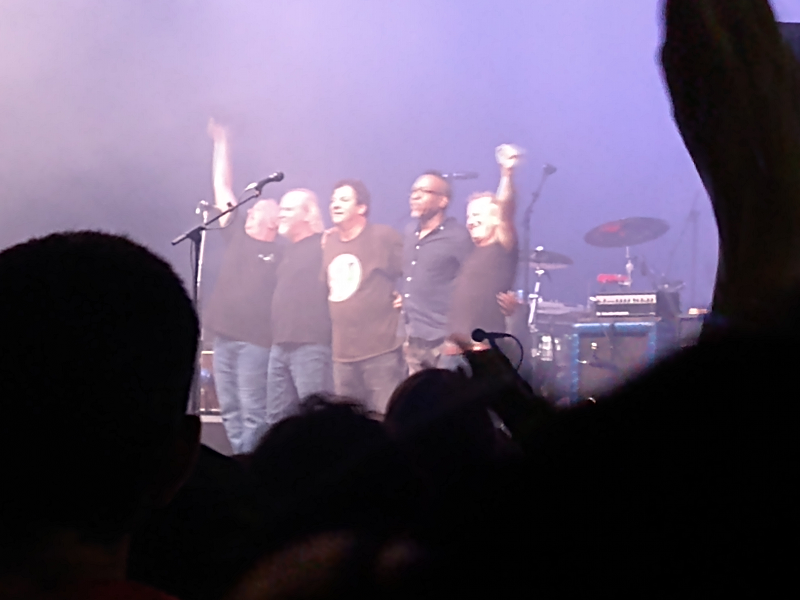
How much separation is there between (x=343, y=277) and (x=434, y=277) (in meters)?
0.38

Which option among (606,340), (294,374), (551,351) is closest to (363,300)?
(294,374)

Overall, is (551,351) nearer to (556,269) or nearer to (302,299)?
(556,269)

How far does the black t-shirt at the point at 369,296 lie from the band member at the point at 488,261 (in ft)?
0.83

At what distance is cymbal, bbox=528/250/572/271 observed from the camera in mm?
2910

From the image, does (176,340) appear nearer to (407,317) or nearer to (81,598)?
(81,598)

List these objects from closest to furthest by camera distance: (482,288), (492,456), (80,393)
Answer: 1. (492,456)
2. (80,393)
3. (482,288)

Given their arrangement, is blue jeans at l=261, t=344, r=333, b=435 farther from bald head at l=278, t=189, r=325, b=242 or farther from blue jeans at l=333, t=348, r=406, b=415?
bald head at l=278, t=189, r=325, b=242

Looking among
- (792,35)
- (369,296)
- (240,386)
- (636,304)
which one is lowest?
(240,386)

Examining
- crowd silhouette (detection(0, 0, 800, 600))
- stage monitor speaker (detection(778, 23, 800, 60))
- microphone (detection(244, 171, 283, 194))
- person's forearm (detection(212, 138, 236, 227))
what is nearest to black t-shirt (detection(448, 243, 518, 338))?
microphone (detection(244, 171, 283, 194))

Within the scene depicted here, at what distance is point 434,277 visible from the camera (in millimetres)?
2729

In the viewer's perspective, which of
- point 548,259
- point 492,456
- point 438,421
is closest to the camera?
point 492,456

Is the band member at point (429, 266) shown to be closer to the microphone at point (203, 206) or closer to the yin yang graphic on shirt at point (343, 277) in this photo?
the yin yang graphic on shirt at point (343, 277)

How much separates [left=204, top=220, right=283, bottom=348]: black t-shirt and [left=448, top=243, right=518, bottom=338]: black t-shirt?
0.79 meters

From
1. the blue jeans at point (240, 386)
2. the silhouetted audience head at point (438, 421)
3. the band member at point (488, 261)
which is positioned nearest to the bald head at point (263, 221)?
the blue jeans at point (240, 386)
